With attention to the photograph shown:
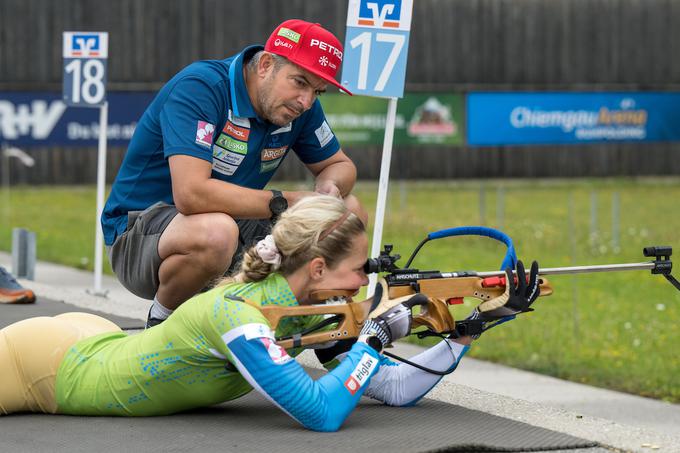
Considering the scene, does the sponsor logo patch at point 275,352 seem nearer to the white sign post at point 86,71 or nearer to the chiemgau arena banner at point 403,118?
the white sign post at point 86,71

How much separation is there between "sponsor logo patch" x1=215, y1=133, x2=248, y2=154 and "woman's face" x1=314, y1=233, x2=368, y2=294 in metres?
1.37

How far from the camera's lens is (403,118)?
2502 centimetres

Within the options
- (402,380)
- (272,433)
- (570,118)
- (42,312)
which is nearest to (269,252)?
(272,433)

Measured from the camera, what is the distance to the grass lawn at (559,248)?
26.8 ft

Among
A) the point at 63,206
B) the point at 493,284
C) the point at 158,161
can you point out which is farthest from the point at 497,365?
the point at 63,206

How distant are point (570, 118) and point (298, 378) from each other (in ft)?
76.1

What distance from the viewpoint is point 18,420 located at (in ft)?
13.6

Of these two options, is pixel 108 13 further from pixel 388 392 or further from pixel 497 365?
pixel 388 392

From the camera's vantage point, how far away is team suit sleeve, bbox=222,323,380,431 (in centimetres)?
366

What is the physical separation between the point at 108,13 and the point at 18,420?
68.7 feet

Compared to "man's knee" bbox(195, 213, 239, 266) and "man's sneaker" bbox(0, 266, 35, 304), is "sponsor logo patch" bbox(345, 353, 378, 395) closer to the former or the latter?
"man's knee" bbox(195, 213, 239, 266)

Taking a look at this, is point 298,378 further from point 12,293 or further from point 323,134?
point 12,293

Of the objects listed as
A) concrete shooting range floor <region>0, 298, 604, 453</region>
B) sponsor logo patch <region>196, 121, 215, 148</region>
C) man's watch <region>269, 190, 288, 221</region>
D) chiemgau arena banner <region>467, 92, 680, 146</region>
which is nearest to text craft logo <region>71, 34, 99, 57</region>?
sponsor logo patch <region>196, 121, 215, 148</region>

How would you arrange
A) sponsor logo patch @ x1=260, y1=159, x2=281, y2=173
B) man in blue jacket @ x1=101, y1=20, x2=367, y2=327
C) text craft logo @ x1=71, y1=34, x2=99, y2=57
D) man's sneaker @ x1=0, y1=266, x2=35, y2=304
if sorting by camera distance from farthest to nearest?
text craft logo @ x1=71, y1=34, x2=99, y2=57
man's sneaker @ x1=0, y1=266, x2=35, y2=304
sponsor logo patch @ x1=260, y1=159, x2=281, y2=173
man in blue jacket @ x1=101, y1=20, x2=367, y2=327
